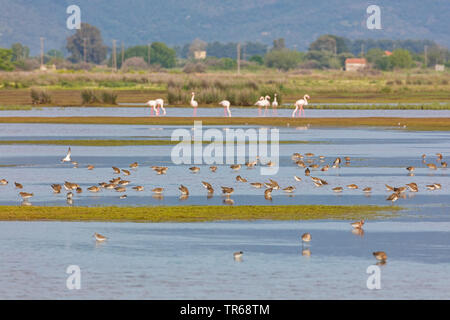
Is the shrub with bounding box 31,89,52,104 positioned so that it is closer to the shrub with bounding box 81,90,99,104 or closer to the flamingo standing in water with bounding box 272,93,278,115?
the shrub with bounding box 81,90,99,104

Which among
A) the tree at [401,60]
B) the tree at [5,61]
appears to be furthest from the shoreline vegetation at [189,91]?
the tree at [401,60]

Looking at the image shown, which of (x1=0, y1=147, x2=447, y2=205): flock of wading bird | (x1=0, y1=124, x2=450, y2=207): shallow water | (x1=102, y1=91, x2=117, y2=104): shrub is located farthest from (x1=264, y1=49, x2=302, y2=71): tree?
(x1=0, y1=147, x2=447, y2=205): flock of wading bird

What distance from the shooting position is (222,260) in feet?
49.2

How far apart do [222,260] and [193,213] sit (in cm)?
460

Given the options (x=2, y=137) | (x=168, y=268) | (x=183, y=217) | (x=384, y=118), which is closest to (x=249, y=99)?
(x=384, y=118)

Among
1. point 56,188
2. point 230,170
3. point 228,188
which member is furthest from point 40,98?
point 228,188

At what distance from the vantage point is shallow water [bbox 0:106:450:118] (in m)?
56.4

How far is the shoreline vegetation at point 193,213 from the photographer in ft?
62.3

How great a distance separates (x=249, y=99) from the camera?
2692 inches

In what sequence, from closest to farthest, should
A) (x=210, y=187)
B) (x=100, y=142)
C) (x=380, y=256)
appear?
(x=380, y=256), (x=210, y=187), (x=100, y=142)

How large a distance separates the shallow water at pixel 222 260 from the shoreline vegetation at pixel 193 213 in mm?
592

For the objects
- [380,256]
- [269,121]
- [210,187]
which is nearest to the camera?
[380,256]

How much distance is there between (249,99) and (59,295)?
2209 inches

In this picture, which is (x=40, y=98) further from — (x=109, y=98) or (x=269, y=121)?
(x=269, y=121)
